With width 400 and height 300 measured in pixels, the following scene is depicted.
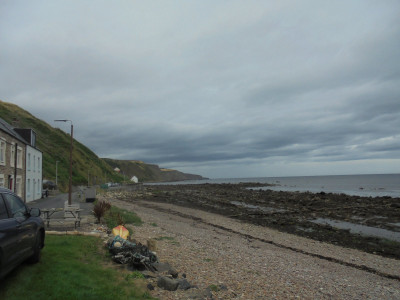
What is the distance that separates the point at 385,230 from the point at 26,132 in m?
37.4

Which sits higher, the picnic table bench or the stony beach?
the picnic table bench

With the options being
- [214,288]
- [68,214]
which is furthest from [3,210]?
[68,214]

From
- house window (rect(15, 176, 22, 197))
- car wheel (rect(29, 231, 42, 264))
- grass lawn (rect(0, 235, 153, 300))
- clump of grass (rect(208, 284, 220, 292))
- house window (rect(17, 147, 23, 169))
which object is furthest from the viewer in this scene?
house window (rect(17, 147, 23, 169))

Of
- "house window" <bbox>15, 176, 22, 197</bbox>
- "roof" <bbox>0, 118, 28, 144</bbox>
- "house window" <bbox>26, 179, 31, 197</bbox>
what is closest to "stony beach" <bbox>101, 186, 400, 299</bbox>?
"roof" <bbox>0, 118, 28, 144</bbox>

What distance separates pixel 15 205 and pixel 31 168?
102 feet

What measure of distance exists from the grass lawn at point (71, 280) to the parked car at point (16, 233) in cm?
41

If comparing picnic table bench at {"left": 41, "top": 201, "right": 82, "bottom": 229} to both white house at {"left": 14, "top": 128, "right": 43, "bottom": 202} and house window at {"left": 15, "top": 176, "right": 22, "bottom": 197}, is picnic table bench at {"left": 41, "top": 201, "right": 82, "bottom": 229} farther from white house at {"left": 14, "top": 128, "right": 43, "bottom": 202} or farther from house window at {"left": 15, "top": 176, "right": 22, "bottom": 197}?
white house at {"left": 14, "top": 128, "right": 43, "bottom": 202}

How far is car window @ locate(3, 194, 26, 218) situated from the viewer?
650 cm

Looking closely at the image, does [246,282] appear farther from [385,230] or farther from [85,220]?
[385,230]

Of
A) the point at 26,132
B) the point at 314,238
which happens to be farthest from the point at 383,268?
the point at 26,132

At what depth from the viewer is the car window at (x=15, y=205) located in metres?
6.50

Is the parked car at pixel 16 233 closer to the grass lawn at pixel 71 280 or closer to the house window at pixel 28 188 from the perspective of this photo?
the grass lawn at pixel 71 280

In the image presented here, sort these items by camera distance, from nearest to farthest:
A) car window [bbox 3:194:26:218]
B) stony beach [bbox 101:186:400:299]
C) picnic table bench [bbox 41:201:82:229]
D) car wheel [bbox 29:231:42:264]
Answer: car window [bbox 3:194:26:218] < car wheel [bbox 29:231:42:264] < stony beach [bbox 101:186:400:299] < picnic table bench [bbox 41:201:82:229]

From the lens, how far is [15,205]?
22.4ft
